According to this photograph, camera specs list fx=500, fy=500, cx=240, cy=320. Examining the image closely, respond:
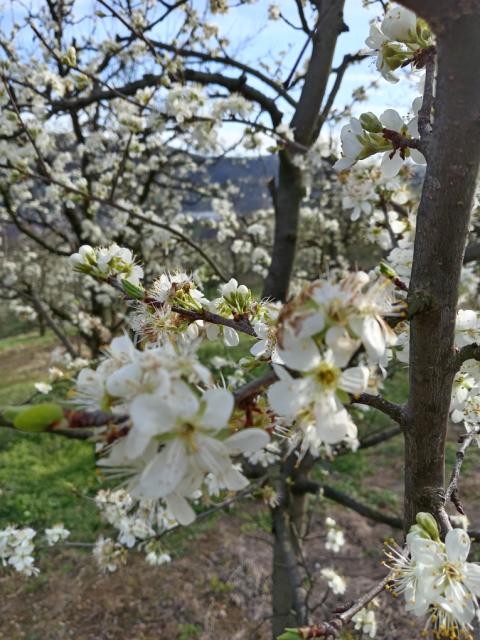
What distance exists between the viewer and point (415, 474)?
97 centimetres

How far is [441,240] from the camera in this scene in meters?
0.79

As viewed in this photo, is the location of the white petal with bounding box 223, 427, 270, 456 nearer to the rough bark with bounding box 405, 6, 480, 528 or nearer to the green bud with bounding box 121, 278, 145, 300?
the rough bark with bounding box 405, 6, 480, 528

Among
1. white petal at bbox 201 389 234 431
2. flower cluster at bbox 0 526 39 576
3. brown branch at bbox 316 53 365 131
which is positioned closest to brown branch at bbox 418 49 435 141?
white petal at bbox 201 389 234 431

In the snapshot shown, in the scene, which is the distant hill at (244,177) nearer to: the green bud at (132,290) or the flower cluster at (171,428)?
the green bud at (132,290)

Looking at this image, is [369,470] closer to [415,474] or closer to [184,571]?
[184,571]

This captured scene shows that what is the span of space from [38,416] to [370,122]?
0.89 metres

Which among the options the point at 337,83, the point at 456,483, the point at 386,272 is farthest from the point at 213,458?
the point at 337,83

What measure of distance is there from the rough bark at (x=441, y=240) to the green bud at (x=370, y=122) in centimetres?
32

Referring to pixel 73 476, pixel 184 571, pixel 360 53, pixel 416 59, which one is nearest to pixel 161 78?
pixel 360 53

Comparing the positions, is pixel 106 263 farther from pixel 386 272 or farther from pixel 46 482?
pixel 46 482

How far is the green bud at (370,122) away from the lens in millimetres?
1064

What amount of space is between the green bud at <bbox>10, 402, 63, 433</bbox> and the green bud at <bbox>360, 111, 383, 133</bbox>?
0.86 metres

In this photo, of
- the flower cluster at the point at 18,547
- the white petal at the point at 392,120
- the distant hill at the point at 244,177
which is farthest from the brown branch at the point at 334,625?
the distant hill at the point at 244,177

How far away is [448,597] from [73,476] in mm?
5732
